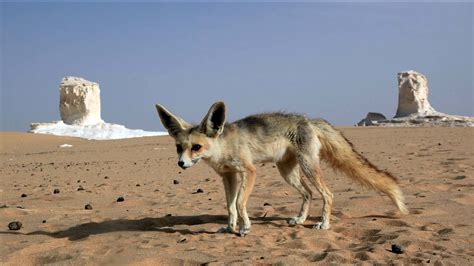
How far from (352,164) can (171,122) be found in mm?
2520

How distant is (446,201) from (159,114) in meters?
4.25

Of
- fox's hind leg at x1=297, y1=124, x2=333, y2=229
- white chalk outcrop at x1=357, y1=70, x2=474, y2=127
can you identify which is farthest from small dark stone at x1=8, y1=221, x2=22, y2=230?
white chalk outcrop at x1=357, y1=70, x2=474, y2=127

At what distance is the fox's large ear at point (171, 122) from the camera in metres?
5.86

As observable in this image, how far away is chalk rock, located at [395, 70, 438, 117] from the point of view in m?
55.7

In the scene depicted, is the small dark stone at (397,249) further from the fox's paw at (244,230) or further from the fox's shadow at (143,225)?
the fox's shadow at (143,225)

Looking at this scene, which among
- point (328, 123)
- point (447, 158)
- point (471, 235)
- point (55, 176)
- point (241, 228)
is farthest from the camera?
point (55, 176)

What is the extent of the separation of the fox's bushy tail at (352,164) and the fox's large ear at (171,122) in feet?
6.30

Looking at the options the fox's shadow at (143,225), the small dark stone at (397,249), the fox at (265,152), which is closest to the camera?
the small dark stone at (397,249)

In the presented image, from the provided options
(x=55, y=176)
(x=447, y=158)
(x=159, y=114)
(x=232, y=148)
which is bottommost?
(x=55, y=176)

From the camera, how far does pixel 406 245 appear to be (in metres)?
4.92

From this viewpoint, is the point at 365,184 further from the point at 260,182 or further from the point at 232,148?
the point at 260,182

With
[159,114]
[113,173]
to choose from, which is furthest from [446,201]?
[113,173]

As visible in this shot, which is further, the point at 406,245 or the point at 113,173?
the point at 113,173

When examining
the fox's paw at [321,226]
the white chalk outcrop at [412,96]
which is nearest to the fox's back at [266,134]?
the fox's paw at [321,226]
